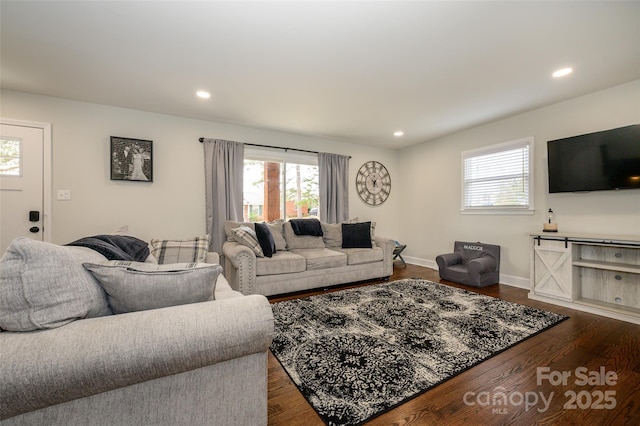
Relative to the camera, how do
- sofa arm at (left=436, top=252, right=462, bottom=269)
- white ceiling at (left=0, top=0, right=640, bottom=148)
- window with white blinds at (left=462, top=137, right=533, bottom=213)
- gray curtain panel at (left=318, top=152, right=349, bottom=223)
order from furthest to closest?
gray curtain panel at (left=318, top=152, right=349, bottom=223)
sofa arm at (left=436, top=252, right=462, bottom=269)
window with white blinds at (left=462, top=137, right=533, bottom=213)
white ceiling at (left=0, top=0, right=640, bottom=148)

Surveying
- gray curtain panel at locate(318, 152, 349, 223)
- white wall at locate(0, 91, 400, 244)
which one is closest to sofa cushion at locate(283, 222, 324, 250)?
gray curtain panel at locate(318, 152, 349, 223)

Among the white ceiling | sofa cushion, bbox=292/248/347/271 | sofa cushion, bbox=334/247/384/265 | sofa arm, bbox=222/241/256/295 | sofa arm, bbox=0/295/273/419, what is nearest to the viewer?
sofa arm, bbox=0/295/273/419

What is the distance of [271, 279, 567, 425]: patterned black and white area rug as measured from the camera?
1.56 m

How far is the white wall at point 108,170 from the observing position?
319 cm

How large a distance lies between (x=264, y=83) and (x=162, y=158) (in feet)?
6.35

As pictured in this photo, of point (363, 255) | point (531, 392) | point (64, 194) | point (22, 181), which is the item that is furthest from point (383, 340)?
point (22, 181)

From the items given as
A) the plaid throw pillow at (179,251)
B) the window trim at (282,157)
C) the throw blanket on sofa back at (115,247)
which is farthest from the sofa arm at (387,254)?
the throw blanket on sofa back at (115,247)

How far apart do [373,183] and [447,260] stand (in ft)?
7.13

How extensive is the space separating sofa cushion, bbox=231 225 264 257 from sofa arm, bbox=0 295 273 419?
226cm

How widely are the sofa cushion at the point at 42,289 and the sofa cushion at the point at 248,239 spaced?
7.48ft

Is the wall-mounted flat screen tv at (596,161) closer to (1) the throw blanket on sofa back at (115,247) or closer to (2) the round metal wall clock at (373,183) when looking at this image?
(2) the round metal wall clock at (373,183)

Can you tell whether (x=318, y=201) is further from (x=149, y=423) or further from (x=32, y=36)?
(x=149, y=423)

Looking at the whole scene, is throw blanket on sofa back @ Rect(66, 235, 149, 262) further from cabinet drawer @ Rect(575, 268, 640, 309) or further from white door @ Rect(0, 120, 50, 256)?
cabinet drawer @ Rect(575, 268, 640, 309)

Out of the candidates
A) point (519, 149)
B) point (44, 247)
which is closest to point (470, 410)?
point (44, 247)
